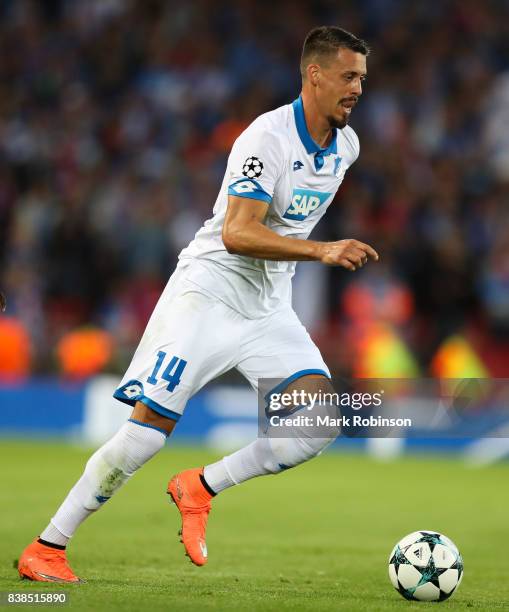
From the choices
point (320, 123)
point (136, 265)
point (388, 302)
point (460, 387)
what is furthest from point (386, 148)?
point (320, 123)

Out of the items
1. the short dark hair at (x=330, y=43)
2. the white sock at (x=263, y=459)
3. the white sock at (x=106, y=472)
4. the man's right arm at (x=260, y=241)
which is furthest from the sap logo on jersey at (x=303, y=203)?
the white sock at (x=106, y=472)

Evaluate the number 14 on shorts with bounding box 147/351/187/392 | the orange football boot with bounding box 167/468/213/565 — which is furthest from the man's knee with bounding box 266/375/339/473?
the number 14 on shorts with bounding box 147/351/187/392

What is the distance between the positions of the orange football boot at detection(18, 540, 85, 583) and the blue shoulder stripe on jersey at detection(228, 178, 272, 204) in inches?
74.2

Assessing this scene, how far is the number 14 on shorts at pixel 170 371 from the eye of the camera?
598 cm

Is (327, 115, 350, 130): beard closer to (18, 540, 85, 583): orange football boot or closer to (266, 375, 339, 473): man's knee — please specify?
(266, 375, 339, 473): man's knee

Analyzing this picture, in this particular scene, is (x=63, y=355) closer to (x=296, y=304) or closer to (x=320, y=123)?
(x=296, y=304)

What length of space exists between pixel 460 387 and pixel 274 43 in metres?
11.2

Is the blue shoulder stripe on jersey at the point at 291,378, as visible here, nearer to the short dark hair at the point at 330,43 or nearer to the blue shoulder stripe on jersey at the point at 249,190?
the blue shoulder stripe on jersey at the point at 249,190

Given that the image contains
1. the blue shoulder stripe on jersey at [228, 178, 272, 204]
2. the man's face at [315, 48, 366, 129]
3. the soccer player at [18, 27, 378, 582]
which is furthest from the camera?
the man's face at [315, 48, 366, 129]

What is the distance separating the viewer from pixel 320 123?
6184 millimetres

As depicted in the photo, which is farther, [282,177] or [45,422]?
[45,422]

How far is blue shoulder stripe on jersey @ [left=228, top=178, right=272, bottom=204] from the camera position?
19.1 feet

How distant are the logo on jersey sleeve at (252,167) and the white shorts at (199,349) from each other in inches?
27.1

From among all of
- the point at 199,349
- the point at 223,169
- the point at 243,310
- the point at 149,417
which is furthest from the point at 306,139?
the point at 223,169
